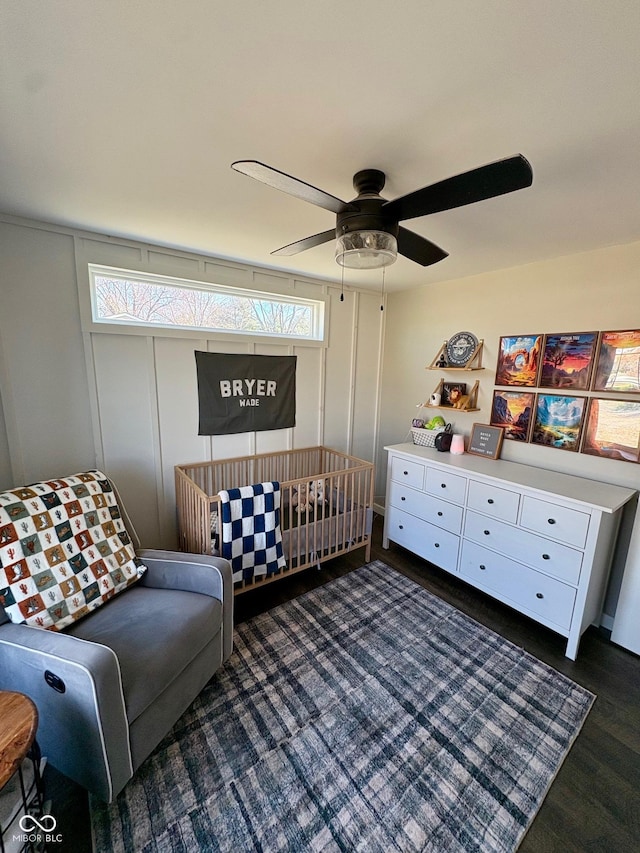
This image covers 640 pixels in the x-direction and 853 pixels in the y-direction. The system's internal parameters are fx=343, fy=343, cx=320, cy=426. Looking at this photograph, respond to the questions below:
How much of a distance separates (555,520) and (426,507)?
915 mm

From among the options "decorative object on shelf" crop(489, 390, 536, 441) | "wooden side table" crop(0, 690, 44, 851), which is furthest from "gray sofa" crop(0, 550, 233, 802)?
"decorative object on shelf" crop(489, 390, 536, 441)

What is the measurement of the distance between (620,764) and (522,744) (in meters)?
0.40

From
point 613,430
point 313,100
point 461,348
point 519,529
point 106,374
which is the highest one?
point 313,100

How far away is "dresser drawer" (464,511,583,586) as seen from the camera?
2018 mm

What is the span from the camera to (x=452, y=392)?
3057mm

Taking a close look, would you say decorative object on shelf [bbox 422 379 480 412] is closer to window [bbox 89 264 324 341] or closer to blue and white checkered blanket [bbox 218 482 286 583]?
window [bbox 89 264 324 341]

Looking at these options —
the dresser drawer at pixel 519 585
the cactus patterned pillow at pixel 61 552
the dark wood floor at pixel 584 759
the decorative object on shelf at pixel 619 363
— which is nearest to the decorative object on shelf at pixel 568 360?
the decorative object on shelf at pixel 619 363

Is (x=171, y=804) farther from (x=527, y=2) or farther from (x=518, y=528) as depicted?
(x=527, y=2)

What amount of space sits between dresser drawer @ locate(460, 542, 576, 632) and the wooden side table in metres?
2.45

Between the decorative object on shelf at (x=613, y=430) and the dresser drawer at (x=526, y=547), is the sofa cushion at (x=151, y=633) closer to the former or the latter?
the dresser drawer at (x=526, y=547)

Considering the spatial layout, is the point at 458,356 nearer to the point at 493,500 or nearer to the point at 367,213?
the point at 493,500

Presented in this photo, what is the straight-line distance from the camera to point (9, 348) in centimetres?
202

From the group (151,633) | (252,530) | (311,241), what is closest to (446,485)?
(252,530)

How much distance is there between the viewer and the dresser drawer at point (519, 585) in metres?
2.06
